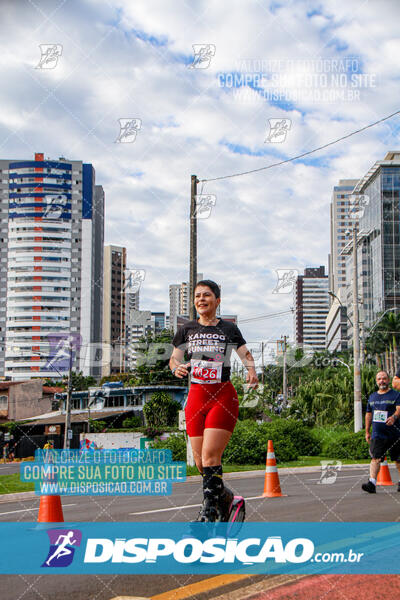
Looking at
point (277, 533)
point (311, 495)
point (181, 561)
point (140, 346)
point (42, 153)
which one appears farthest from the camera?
point (42, 153)

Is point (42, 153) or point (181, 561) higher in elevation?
point (42, 153)

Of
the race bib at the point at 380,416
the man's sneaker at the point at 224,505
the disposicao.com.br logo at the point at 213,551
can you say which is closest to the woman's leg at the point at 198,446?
the man's sneaker at the point at 224,505

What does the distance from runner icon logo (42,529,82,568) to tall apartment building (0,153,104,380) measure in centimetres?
12814

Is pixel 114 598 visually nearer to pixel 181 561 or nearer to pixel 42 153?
pixel 181 561

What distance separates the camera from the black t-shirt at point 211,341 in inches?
164

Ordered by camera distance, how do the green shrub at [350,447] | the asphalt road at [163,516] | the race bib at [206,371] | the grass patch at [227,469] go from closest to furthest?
the asphalt road at [163,516], the race bib at [206,371], the grass patch at [227,469], the green shrub at [350,447]

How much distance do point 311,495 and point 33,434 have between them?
184 feet

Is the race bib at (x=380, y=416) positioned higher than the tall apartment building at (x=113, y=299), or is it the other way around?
the tall apartment building at (x=113, y=299)

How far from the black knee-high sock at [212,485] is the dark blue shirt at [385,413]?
497cm

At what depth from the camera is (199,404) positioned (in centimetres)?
402

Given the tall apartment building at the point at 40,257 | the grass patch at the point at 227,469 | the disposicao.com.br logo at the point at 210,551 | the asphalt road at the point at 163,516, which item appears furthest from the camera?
the tall apartment building at the point at 40,257

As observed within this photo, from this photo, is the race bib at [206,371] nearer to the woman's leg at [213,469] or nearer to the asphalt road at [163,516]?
the woman's leg at [213,469]

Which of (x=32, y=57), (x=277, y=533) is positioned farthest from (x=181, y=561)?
(x=32, y=57)

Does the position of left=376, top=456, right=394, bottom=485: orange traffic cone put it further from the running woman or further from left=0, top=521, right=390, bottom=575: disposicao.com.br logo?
the running woman
